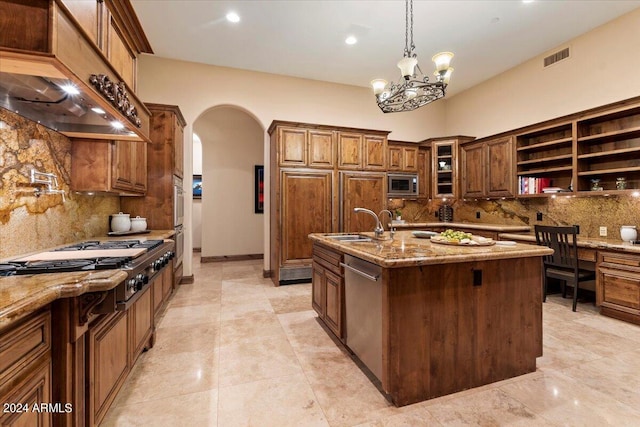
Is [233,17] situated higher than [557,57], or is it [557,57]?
[233,17]

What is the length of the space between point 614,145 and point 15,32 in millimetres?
5623

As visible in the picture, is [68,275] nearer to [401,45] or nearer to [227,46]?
[227,46]

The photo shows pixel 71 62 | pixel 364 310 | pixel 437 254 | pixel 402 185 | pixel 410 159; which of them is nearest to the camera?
pixel 71 62

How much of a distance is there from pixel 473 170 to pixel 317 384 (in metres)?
4.88

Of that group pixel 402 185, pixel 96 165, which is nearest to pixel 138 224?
pixel 96 165

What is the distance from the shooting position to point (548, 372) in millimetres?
2152

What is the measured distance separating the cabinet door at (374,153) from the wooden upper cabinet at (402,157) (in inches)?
24.6

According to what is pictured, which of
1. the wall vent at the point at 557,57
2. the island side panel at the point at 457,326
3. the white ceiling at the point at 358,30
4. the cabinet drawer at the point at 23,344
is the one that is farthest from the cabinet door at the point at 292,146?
the wall vent at the point at 557,57

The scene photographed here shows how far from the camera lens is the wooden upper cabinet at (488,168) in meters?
4.73

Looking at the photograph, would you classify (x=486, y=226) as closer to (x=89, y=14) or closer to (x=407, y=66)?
(x=407, y=66)

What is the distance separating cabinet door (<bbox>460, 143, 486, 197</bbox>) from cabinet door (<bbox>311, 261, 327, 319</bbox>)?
148 inches

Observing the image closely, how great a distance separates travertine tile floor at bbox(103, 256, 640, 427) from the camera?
1.70 meters

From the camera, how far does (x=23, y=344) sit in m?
0.99

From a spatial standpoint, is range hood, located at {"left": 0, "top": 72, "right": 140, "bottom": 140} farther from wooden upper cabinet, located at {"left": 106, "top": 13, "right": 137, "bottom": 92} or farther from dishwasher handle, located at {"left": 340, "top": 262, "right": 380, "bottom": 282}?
dishwasher handle, located at {"left": 340, "top": 262, "right": 380, "bottom": 282}
